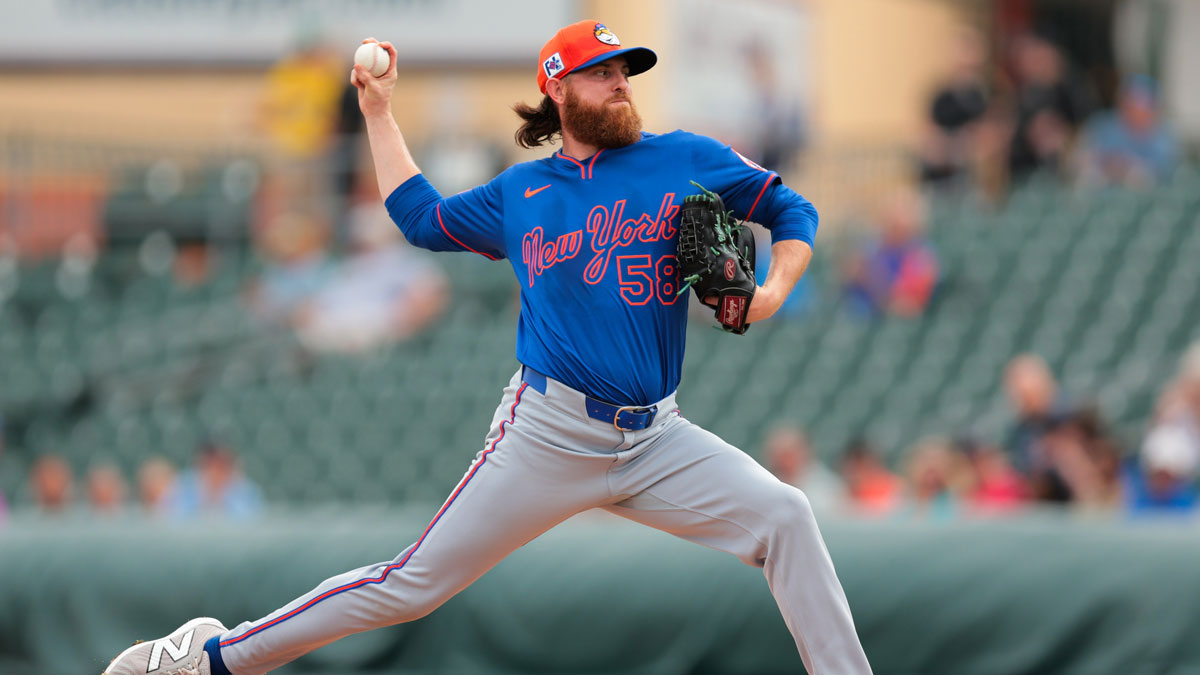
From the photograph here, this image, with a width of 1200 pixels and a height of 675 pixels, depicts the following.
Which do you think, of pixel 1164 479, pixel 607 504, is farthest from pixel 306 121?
pixel 607 504

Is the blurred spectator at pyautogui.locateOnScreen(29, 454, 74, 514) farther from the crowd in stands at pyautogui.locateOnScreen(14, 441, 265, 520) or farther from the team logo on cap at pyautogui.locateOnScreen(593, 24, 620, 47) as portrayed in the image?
the team logo on cap at pyautogui.locateOnScreen(593, 24, 620, 47)

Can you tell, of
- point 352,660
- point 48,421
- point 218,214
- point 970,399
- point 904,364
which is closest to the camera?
point 352,660

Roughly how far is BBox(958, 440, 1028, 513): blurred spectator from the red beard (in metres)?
3.93

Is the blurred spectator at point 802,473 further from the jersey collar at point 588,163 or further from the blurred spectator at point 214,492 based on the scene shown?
the jersey collar at point 588,163

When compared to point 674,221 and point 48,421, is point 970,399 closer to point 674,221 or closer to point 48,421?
point 674,221

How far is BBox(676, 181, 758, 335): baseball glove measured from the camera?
3.51 metres

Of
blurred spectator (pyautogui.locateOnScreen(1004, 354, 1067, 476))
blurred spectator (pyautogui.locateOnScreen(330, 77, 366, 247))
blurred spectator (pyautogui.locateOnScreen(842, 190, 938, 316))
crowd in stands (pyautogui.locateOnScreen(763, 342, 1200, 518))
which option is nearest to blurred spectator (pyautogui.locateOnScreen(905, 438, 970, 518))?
crowd in stands (pyautogui.locateOnScreen(763, 342, 1200, 518))

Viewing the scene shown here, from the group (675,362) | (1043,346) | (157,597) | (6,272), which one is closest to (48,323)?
(6,272)

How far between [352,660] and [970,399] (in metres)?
4.51

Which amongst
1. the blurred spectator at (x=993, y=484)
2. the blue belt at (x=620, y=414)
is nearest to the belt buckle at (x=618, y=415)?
the blue belt at (x=620, y=414)

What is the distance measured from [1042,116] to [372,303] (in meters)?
5.34

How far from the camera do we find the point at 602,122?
3.70m

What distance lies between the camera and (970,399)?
925 cm

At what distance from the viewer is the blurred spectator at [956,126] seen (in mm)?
11898
